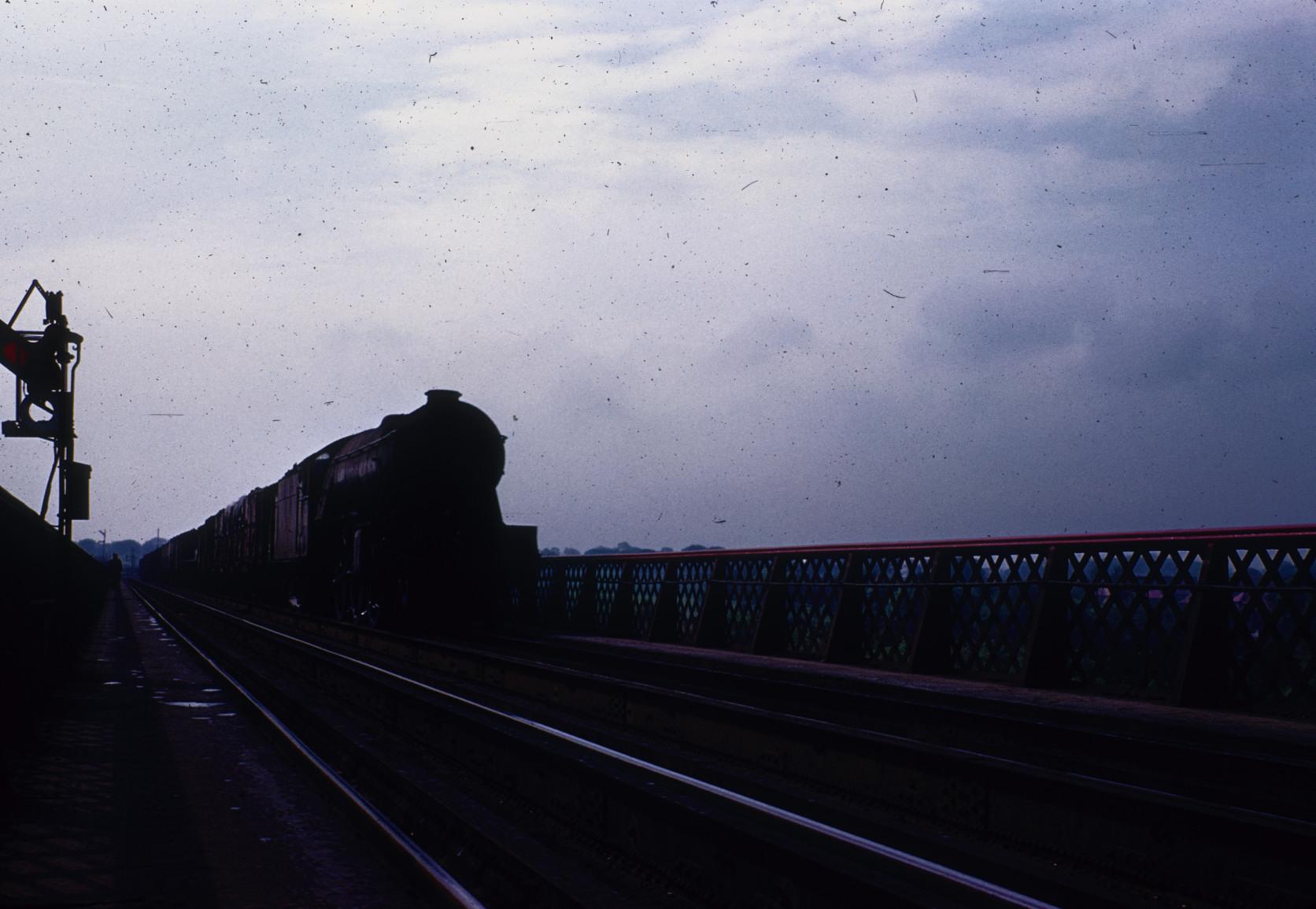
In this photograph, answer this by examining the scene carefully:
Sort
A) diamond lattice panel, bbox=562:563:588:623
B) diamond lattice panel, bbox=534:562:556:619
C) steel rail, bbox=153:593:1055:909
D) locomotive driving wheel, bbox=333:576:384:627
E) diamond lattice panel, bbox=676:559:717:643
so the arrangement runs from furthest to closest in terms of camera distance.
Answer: diamond lattice panel, bbox=534:562:556:619 → diamond lattice panel, bbox=562:563:588:623 → locomotive driving wheel, bbox=333:576:384:627 → diamond lattice panel, bbox=676:559:717:643 → steel rail, bbox=153:593:1055:909

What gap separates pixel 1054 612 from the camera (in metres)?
12.1

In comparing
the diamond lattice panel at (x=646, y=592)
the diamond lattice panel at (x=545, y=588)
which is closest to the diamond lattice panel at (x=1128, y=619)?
the diamond lattice panel at (x=646, y=592)

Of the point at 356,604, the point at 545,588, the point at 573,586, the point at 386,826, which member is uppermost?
the point at 573,586

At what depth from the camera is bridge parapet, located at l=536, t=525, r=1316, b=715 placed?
9844 millimetres

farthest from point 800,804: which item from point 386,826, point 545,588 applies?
point 545,588

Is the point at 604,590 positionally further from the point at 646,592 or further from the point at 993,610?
the point at 993,610

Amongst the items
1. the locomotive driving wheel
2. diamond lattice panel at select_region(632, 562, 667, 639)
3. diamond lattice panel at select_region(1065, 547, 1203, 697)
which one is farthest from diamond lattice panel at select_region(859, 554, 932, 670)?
the locomotive driving wheel

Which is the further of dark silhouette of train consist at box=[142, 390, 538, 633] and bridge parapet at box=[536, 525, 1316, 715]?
dark silhouette of train consist at box=[142, 390, 538, 633]

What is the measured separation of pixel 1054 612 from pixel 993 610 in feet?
3.22

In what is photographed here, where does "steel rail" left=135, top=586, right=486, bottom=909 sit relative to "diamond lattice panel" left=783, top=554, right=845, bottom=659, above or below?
below

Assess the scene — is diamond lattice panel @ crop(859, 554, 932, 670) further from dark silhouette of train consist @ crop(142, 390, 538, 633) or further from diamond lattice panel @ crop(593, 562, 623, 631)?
dark silhouette of train consist @ crop(142, 390, 538, 633)

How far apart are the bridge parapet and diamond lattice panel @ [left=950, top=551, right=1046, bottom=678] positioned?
17 millimetres

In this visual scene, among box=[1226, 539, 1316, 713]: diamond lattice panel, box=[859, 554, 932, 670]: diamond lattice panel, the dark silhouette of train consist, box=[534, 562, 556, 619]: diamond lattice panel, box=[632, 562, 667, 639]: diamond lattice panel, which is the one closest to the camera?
box=[1226, 539, 1316, 713]: diamond lattice panel

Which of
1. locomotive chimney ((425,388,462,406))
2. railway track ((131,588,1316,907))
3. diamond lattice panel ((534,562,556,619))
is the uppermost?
locomotive chimney ((425,388,462,406))
